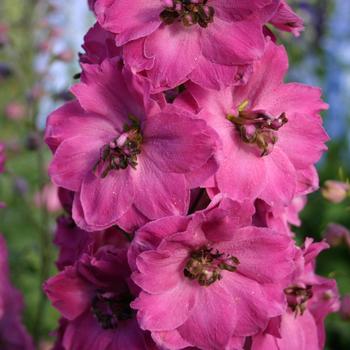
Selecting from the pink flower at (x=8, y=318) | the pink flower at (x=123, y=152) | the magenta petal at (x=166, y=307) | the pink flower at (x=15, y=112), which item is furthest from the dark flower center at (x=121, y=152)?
the pink flower at (x=15, y=112)

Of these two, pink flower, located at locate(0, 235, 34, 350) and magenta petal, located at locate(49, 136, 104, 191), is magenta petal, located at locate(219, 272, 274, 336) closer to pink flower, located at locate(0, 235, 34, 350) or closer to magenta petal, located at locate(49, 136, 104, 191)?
magenta petal, located at locate(49, 136, 104, 191)

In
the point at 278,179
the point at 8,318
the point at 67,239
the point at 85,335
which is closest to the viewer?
the point at 278,179

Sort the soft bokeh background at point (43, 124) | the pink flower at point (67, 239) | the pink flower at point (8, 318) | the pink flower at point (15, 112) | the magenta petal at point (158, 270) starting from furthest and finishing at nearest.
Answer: the pink flower at point (15, 112) < the soft bokeh background at point (43, 124) < the pink flower at point (8, 318) < the pink flower at point (67, 239) < the magenta petal at point (158, 270)

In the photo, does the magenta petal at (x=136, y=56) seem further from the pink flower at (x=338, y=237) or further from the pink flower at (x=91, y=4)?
the pink flower at (x=338, y=237)

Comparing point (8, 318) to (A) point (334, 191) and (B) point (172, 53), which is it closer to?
(A) point (334, 191)

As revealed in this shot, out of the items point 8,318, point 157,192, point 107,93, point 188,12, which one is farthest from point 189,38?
point 8,318

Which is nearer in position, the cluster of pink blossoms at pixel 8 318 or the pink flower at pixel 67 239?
the pink flower at pixel 67 239
